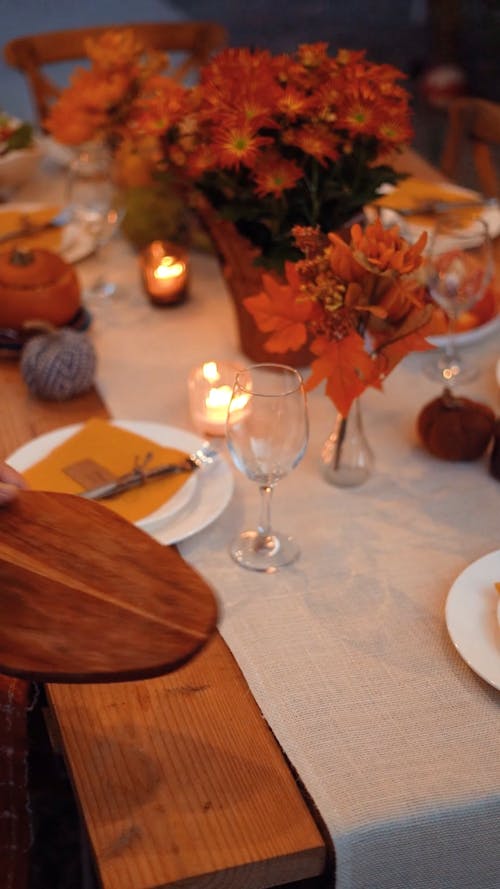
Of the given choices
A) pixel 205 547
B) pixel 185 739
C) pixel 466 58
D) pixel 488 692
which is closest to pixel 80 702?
pixel 185 739

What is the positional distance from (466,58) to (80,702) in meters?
4.74

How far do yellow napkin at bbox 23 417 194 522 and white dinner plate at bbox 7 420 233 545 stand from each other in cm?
1

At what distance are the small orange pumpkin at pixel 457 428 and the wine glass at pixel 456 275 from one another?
163mm

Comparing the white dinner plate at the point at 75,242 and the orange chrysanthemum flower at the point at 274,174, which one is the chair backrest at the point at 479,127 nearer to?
the white dinner plate at the point at 75,242

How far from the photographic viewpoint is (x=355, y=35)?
5.49m

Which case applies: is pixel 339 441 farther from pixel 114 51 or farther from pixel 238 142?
pixel 114 51

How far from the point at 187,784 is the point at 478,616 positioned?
311 mm

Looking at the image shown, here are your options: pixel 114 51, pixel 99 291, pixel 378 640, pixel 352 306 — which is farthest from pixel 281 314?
pixel 114 51

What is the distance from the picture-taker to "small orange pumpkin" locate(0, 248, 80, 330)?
4.25ft

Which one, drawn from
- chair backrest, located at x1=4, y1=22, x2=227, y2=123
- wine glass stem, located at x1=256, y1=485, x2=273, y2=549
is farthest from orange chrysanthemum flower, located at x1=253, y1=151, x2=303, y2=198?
chair backrest, located at x1=4, y1=22, x2=227, y2=123

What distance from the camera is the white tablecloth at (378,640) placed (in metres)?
0.71

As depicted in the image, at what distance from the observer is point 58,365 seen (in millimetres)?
1188

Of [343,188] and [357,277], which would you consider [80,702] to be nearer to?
[357,277]

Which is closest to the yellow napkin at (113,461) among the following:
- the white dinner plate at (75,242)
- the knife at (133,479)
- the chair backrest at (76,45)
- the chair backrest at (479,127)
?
the knife at (133,479)
